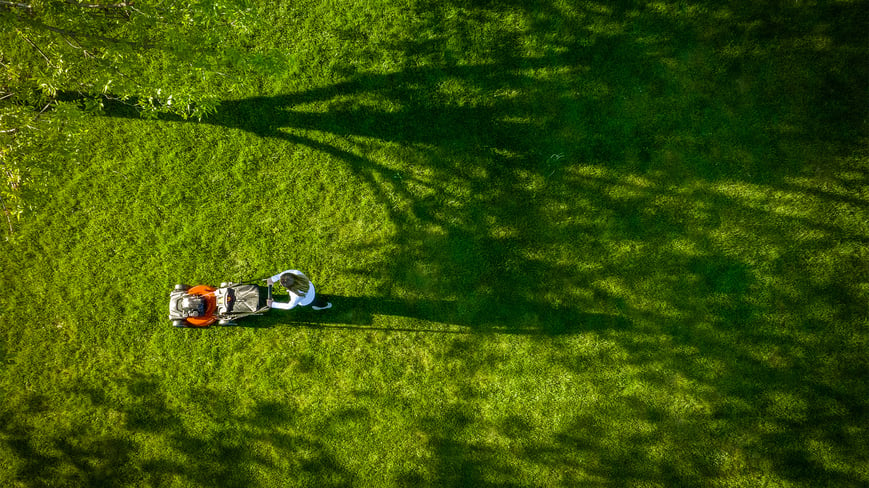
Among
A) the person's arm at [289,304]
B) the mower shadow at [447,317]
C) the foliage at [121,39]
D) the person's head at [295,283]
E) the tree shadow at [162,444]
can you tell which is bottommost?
the tree shadow at [162,444]

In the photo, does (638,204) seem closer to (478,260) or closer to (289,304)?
(478,260)

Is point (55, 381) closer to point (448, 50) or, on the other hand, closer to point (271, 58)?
point (271, 58)

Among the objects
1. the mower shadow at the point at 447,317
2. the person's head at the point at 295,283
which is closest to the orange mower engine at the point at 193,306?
the mower shadow at the point at 447,317

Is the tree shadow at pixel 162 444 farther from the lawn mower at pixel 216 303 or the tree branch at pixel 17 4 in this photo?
the tree branch at pixel 17 4

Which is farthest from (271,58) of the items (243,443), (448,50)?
(243,443)

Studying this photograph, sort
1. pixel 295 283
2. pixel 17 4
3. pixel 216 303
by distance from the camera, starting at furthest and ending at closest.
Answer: pixel 216 303 < pixel 295 283 < pixel 17 4

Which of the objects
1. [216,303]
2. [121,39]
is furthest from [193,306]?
[121,39]
